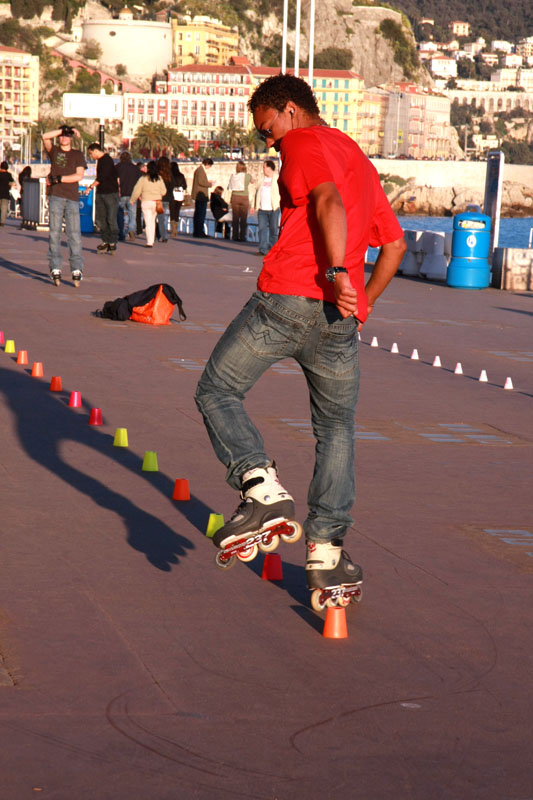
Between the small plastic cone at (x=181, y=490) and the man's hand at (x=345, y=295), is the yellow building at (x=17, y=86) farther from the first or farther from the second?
the man's hand at (x=345, y=295)

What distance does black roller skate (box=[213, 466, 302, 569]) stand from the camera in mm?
4312

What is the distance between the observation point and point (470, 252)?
21.5 meters

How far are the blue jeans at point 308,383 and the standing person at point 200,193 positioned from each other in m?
26.8

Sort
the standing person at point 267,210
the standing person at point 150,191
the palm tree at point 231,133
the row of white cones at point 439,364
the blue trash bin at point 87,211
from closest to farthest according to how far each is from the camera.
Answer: the row of white cones at point 439,364 → the standing person at point 267,210 → the standing person at point 150,191 → the blue trash bin at point 87,211 → the palm tree at point 231,133

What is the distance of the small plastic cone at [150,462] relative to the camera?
6.71 m

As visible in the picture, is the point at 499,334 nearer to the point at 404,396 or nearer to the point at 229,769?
the point at 404,396

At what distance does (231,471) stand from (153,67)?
193896 mm

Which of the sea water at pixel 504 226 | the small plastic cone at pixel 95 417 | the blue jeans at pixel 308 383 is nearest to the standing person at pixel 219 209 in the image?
the small plastic cone at pixel 95 417

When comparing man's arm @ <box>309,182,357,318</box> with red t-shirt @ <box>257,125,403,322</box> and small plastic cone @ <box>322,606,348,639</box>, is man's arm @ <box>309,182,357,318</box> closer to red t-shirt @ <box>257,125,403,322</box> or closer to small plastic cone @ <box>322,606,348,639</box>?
red t-shirt @ <box>257,125,403,322</box>

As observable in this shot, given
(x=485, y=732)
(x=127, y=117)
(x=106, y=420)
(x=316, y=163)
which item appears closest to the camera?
(x=485, y=732)

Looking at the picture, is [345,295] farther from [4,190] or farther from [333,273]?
[4,190]

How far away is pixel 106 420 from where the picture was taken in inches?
324

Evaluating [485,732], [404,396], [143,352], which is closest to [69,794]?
[485,732]

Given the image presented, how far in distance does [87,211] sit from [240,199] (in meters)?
3.98
